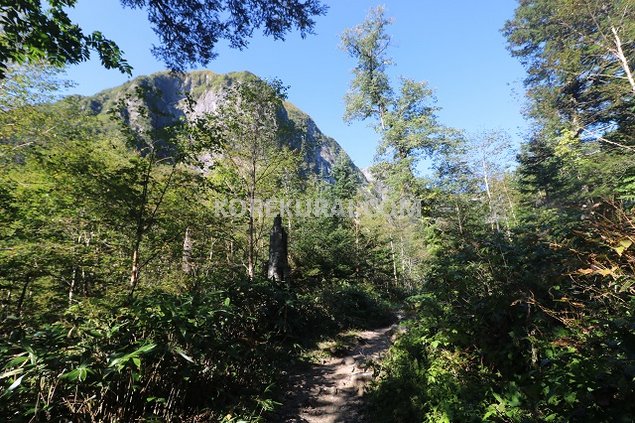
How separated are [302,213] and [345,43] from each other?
1150cm

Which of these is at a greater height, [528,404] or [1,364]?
[1,364]

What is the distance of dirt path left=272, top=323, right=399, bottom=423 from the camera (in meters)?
4.46

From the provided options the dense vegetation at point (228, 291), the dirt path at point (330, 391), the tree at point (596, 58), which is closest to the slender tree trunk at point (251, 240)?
the dense vegetation at point (228, 291)

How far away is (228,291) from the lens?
6402 mm

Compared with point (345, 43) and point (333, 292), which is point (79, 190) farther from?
point (345, 43)

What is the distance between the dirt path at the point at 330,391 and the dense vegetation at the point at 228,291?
1.09 ft

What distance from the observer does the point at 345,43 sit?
19469 mm

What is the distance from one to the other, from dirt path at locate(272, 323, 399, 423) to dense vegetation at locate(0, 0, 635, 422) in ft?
1.09

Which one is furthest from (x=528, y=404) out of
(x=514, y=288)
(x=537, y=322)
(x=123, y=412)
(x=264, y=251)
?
(x=264, y=251)

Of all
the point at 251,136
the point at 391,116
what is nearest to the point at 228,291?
the point at 251,136

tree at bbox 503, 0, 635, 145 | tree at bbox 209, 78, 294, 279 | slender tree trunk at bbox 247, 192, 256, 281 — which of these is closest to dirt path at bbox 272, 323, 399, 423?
slender tree trunk at bbox 247, 192, 256, 281

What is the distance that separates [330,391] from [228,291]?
2830 millimetres

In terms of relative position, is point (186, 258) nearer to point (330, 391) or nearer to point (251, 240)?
point (251, 240)

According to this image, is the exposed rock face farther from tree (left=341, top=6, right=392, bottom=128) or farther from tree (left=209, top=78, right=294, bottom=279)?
tree (left=341, top=6, right=392, bottom=128)
